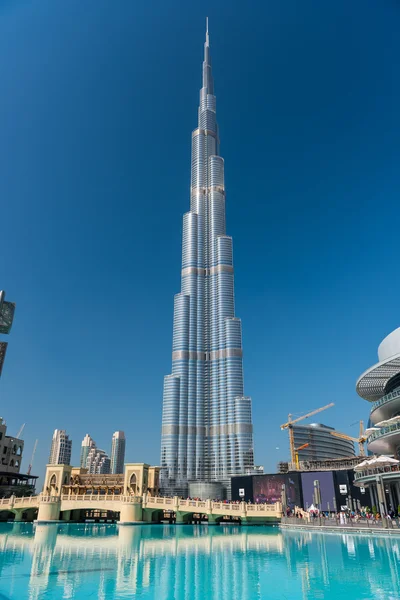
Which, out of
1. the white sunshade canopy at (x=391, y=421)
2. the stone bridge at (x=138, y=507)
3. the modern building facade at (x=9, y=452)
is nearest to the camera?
the white sunshade canopy at (x=391, y=421)

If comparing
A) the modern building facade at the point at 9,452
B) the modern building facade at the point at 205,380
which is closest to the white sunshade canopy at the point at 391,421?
the modern building facade at the point at 9,452

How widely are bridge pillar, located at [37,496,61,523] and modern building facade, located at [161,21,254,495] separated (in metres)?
96.2

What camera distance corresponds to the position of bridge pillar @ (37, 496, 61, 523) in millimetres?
64137

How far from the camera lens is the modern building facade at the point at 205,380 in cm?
15625

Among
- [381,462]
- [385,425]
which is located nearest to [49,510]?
[381,462]

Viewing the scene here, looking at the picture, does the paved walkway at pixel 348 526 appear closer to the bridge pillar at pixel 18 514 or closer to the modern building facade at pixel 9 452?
the bridge pillar at pixel 18 514

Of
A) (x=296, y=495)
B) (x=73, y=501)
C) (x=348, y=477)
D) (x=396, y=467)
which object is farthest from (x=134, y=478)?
(x=396, y=467)

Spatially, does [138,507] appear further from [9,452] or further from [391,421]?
[9,452]

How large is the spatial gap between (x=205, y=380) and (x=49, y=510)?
4297 inches

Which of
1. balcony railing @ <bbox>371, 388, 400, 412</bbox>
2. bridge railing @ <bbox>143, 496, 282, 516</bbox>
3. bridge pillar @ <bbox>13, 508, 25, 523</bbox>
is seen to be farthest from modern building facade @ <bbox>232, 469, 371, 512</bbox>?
bridge pillar @ <bbox>13, 508, 25, 523</bbox>

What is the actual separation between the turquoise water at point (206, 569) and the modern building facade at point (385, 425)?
12.7 metres

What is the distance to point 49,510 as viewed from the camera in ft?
211

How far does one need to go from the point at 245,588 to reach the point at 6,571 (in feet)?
48.0

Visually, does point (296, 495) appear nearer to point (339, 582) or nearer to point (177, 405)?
point (339, 582)
